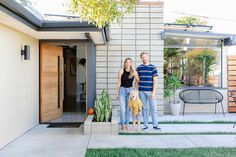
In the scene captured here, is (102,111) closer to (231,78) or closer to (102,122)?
(102,122)

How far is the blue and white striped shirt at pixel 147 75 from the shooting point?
7633 mm

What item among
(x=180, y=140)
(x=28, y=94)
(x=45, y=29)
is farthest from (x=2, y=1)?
(x=180, y=140)

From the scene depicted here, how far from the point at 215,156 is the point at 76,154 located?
2.37m

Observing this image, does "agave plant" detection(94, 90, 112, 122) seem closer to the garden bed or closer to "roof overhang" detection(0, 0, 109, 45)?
the garden bed

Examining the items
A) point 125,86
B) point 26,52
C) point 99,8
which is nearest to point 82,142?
point 125,86

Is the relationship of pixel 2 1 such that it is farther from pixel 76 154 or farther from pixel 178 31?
pixel 178 31

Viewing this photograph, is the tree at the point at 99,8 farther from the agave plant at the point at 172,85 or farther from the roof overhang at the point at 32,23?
the agave plant at the point at 172,85

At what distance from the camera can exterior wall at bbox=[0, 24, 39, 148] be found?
20.6ft

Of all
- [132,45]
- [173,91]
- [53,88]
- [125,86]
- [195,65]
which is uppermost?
[132,45]

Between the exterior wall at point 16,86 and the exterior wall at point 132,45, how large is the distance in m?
2.18

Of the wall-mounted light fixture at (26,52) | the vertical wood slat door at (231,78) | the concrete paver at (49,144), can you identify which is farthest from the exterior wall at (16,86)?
the vertical wood slat door at (231,78)

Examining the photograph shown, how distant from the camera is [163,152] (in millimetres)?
5680

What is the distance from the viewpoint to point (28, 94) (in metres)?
7.93

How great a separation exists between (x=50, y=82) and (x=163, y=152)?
4.79 m
